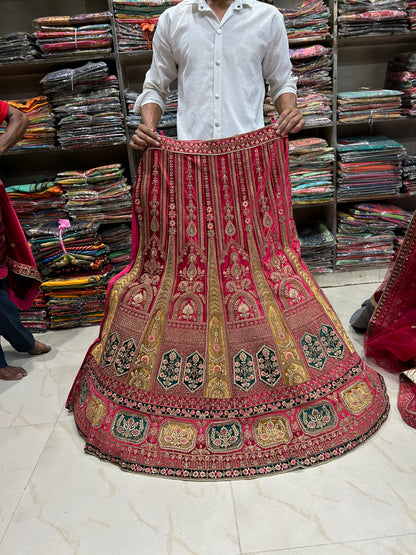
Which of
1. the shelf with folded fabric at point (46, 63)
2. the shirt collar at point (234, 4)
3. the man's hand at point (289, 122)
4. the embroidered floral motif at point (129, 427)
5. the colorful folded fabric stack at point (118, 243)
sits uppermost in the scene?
the shirt collar at point (234, 4)

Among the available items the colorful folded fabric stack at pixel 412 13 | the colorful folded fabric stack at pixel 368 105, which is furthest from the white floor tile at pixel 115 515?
the colorful folded fabric stack at pixel 412 13

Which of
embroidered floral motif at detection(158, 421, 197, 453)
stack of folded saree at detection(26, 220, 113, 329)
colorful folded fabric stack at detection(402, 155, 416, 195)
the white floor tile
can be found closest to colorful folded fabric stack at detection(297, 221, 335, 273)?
colorful folded fabric stack at detection(402, 155, 416, 195)

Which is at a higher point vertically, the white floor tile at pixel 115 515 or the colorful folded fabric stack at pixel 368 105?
the colorful folded fabric stack at pixel 368 105

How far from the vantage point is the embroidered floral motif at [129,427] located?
1.75 meters

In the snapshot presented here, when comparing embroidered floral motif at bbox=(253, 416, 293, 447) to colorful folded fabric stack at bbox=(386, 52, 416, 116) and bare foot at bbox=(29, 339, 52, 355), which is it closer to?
bare foot at bbox=(29, 339, 52, 355)

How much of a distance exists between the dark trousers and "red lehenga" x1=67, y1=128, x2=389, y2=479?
0.72 metres

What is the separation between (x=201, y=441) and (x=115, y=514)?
0.37 metres

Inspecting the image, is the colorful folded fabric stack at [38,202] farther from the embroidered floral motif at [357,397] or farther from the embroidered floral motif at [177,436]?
the embroidered floral motif at [357,397]

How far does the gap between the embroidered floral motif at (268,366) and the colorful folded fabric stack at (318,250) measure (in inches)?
67.0

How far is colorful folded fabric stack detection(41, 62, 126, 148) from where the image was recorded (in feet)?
9.95

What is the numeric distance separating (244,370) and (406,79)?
246 centimetres

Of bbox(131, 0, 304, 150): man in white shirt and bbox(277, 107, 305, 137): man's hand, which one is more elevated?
bbox(131, 0, 304, 150): man in white shirt

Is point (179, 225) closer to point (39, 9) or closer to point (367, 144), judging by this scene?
point (367, 144)

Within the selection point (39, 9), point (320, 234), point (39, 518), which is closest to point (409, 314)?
point (320, 234)
